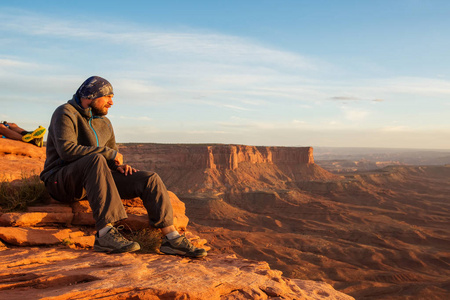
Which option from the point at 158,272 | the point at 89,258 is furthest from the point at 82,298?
the point at 89,258

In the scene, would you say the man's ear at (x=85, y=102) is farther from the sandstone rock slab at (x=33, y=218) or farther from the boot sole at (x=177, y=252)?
the boot sole at (x=177, y=252)

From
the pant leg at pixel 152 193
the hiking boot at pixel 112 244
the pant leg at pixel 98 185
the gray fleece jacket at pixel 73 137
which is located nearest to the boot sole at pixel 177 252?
the pant leg at pixel 152 193

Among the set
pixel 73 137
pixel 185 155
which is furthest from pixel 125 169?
pixel 185 155

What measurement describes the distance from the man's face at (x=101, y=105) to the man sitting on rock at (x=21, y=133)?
4984mm

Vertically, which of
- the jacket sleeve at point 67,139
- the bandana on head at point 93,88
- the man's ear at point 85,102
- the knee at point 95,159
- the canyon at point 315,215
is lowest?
the canyon at point 315,215

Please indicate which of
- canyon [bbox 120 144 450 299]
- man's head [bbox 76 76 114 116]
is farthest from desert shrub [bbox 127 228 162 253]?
canyon [bbox 120 144 450 299]

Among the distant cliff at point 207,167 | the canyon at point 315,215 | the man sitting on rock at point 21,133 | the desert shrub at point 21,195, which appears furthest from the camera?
the distant cliff at point 207,167

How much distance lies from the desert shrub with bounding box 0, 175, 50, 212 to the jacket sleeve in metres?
1.29

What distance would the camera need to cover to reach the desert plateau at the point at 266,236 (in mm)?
3289

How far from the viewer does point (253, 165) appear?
7506 cm

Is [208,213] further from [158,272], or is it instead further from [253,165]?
[158,272]

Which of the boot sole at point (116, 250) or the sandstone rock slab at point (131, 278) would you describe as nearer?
the sandstone rock slab at point (131, 278)

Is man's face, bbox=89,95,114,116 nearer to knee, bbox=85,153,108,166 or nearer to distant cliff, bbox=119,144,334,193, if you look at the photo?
knee, bbox=85,153,108,166

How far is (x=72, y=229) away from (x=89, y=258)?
1.28m
